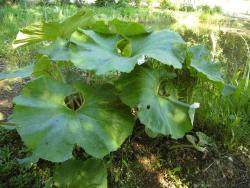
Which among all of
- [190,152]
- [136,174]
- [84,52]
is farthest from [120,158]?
[84,52]

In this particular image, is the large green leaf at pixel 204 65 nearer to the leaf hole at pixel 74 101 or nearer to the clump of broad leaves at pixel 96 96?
the clump of broad leaves at pixel 96 96

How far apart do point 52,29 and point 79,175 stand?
91 cm

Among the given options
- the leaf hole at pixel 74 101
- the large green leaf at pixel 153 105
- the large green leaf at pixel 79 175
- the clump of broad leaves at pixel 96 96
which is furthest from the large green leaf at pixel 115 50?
the large green leaf at pixel 79 175

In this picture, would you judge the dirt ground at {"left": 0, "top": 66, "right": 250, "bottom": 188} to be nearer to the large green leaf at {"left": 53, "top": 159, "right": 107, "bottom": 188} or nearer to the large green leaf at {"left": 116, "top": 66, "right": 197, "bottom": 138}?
the large green leaf at {"left": 53, "top": 159, "right": 107, "bottom": 188}

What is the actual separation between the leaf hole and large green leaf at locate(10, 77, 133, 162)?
1.00 feet

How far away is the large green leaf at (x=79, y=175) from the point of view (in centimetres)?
199

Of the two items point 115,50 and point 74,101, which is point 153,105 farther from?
point 74,101

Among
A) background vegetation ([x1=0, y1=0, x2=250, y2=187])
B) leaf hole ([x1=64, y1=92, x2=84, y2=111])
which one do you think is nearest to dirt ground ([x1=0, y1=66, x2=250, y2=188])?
background vegetation ([x1=0, y1=0, x2=250, y2=187])

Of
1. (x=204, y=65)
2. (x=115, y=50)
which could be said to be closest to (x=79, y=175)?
(x=115, y=50)

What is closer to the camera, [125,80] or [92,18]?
[125,80]

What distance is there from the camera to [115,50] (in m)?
2.04

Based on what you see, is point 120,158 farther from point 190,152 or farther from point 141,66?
point 141,66

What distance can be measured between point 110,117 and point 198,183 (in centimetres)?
82

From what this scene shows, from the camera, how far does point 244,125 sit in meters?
2.56
